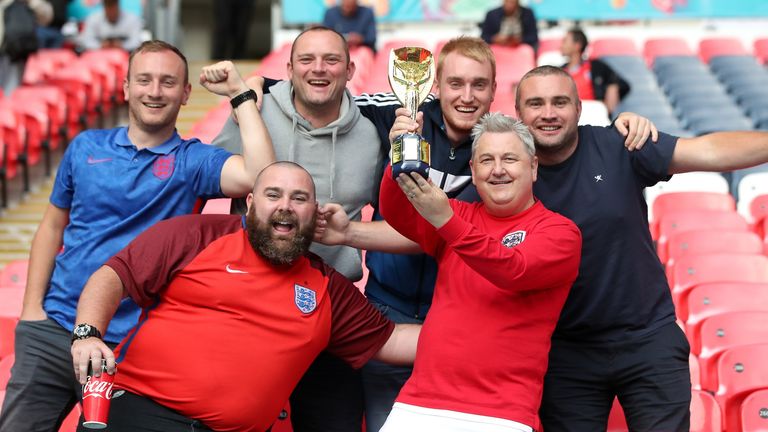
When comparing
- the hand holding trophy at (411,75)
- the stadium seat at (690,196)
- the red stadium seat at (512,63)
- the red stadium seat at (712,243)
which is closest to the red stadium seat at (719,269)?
the red stadium seat at (712,243)

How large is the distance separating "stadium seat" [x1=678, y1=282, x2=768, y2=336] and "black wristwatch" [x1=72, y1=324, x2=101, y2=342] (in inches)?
98.9

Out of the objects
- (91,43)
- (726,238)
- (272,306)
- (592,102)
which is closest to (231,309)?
(272,306)

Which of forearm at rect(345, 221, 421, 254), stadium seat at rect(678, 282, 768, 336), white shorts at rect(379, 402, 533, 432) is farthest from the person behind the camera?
stadium seat at rect(678, 282, 768, 336)

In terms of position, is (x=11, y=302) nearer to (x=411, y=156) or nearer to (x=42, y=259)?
(x=42, y=259)

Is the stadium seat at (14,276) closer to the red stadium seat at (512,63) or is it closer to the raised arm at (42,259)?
the raised arm at (42,259)

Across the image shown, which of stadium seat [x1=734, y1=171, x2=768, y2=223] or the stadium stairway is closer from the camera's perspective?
stadium seat [x1=734, y1=171, x2=768, y2=223]

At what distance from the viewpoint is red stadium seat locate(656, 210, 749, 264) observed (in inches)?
204

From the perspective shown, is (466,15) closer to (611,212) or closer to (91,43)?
(91,43)

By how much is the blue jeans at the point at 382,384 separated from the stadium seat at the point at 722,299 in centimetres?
153

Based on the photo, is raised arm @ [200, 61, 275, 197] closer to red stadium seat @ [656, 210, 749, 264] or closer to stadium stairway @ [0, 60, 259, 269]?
red stadium seat @ [656, 210, 749, 264]

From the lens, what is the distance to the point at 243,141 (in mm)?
3098

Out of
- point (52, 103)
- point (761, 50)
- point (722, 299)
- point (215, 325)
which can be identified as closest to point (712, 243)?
point (722, 299)

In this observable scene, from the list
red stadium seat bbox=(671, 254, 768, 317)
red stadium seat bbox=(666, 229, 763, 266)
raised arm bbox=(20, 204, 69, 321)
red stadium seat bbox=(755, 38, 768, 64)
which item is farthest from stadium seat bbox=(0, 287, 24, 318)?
red stadium seat bbox=(755, 38, 768, 64)

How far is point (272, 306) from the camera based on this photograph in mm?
2928
